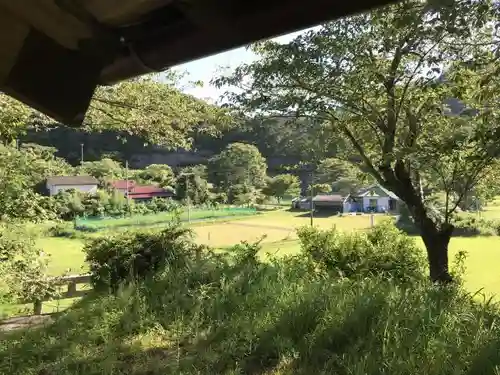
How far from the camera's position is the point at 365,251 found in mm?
6809

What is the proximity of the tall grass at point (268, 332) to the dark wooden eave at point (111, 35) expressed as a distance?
2.22 metres

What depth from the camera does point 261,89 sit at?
6312 millimetres

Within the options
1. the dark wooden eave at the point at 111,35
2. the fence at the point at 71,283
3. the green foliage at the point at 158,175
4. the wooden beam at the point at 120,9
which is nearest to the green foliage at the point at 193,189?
the green foliage at the point at 158,175

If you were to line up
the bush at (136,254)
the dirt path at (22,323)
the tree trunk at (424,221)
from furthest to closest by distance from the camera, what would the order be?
the tree trunk at (424,221), the bush at (136,254), the dirt path at (22,323)

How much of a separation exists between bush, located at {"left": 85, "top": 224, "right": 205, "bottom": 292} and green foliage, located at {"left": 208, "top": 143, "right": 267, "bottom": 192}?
2091 centimetres

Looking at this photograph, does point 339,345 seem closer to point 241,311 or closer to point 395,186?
point 241,311

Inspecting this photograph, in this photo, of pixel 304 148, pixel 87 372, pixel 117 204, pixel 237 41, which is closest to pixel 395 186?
pixel 304 148

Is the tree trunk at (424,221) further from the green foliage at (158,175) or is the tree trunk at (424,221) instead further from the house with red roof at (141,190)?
the green foliage at (158,175)

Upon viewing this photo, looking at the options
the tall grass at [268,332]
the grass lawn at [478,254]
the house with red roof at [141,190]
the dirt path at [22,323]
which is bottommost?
the grass lawn at [478,254]

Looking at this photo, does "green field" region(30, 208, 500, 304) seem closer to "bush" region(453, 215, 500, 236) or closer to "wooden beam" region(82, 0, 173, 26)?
"bush" region(453, 215, 500, 236)

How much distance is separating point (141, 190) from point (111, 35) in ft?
99.4

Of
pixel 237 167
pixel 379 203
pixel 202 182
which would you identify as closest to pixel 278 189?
pixel 237 167

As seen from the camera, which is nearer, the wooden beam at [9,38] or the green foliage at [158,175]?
the wooden beam at [9,38]

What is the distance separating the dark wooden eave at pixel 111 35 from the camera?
0.76 m
